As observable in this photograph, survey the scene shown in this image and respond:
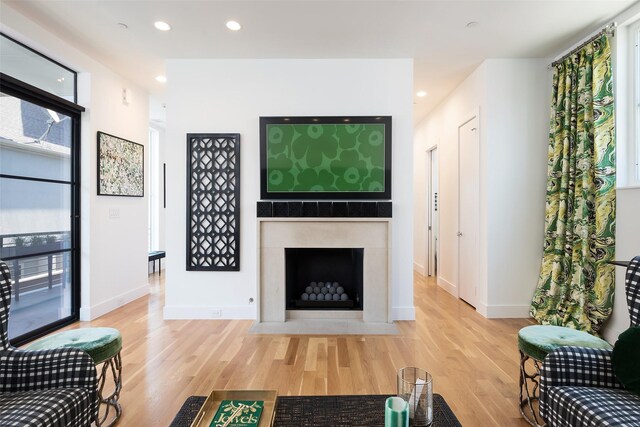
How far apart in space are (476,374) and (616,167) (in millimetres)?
2183

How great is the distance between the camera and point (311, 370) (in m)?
2.41

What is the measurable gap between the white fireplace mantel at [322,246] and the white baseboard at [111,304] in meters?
1.88

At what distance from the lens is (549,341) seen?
1862 millimetres

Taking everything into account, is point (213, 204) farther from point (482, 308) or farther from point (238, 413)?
point (482, 308)

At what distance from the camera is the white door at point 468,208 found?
3.88 m

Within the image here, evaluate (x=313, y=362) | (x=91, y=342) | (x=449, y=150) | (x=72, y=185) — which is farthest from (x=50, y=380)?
(x=449, y=150)

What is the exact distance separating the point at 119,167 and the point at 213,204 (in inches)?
58.4

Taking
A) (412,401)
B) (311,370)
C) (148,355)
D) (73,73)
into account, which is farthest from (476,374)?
(73,73)

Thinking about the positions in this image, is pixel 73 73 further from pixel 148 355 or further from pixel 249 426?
pixel 249 426

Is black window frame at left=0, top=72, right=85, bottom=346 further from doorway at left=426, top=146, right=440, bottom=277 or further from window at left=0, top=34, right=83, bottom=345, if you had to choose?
doorway at left=426, top=146, right=440, bottom=277

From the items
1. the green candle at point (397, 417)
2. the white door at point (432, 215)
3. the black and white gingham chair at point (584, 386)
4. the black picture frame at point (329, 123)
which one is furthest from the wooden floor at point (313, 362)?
the white door at point (432, 215)

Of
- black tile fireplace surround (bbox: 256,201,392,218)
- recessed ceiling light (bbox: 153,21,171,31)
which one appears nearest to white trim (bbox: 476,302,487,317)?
Result: black tile fireplace surround (bbox: 256,201,392,218)

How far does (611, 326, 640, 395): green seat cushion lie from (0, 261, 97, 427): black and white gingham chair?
2341 millimetres

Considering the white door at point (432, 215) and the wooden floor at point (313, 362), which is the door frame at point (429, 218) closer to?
the white door at point (432, 215)
